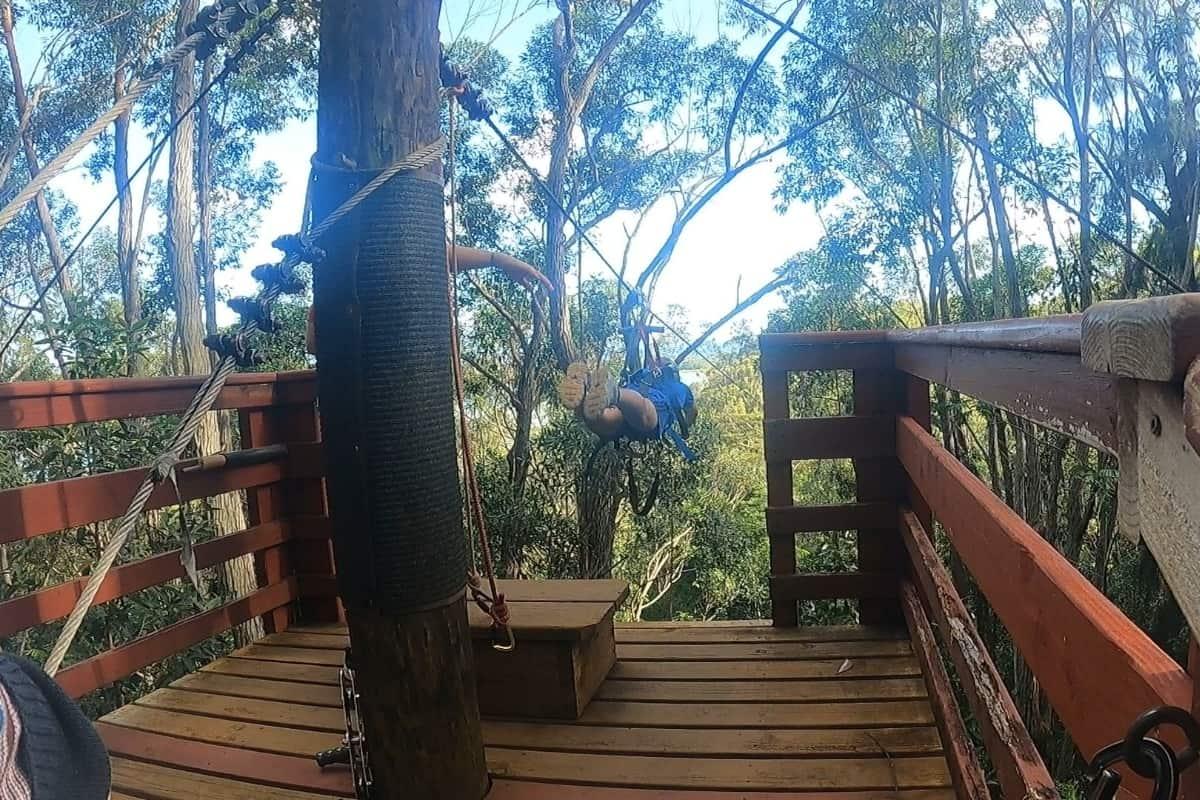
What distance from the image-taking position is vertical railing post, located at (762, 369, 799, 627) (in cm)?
243

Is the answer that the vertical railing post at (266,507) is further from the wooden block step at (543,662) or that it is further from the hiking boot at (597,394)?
the hiking boot at (597,394)

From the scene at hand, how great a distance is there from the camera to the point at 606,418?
8.47ft

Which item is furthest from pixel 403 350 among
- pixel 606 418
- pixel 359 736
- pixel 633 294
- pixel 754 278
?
pixel 754 278

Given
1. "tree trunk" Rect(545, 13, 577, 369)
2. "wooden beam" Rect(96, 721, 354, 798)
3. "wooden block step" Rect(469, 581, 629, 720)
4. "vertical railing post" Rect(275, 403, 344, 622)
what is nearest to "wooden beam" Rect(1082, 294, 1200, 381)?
"wooden block step" Rect(469, 581, 629, 720)

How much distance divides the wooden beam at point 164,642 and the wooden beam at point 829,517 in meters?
1.71

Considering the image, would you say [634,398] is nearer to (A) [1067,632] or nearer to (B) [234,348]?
(B) [234,348]

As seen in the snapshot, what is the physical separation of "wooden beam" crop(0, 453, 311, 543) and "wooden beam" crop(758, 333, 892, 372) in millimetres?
1752

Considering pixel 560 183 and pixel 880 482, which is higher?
pixel 560 183

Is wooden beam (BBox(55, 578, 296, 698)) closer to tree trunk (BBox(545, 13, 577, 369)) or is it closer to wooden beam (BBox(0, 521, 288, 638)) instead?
wooden beam (BBox(0, 521, 288, 638))

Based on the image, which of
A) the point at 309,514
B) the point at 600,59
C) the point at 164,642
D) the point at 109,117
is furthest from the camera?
the point at 600,59

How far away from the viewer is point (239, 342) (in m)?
1.36

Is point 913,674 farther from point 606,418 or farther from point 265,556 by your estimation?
point 265,556

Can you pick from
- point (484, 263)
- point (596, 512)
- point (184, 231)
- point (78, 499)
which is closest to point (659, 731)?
point (484, 263)

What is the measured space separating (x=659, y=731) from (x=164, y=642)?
1.46 metres
